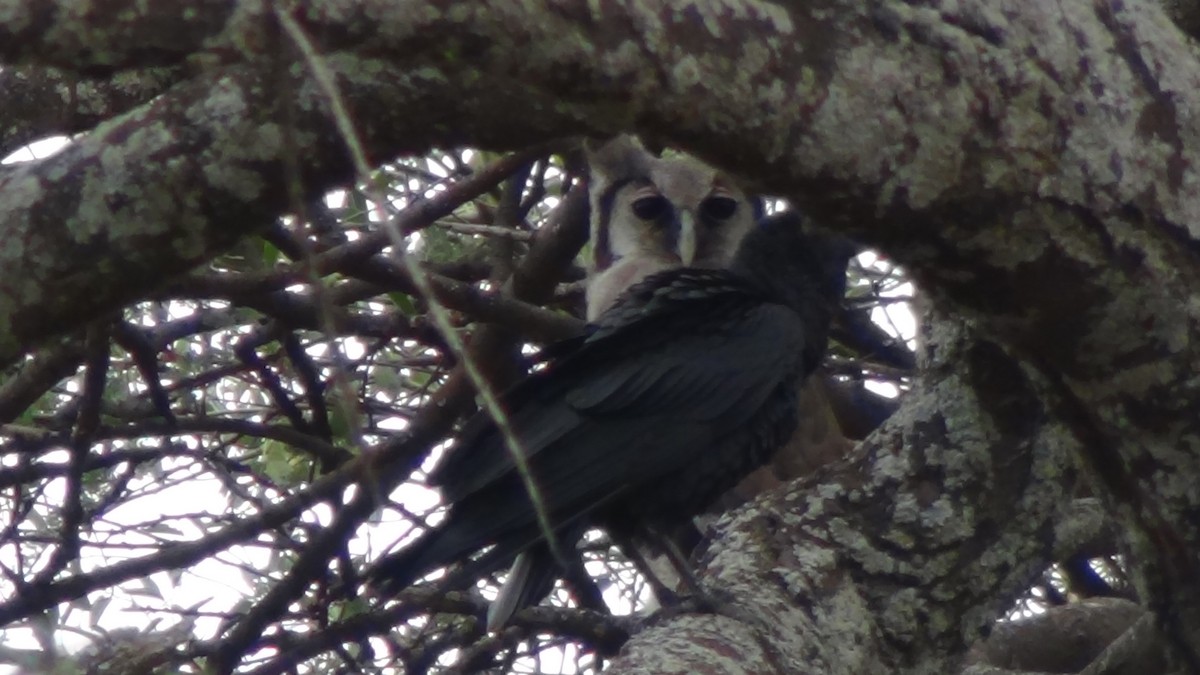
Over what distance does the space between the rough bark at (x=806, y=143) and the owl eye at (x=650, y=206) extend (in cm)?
287

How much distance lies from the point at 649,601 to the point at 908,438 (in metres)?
1.91

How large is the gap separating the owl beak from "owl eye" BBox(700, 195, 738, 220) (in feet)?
0.30

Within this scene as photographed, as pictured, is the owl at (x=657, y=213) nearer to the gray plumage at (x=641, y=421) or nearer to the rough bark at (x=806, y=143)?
the gray plumage at (x=641, y=421)

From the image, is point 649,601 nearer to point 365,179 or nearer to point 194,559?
point 194,559

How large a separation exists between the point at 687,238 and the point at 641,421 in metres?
1.70

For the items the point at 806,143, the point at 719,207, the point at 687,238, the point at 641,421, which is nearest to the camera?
the point at 806,143

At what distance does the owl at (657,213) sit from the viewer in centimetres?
516

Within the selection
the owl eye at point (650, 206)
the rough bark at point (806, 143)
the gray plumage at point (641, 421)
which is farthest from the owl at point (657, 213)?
the rough bark at point (806, 143)

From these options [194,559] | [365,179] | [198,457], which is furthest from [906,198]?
[198,457]

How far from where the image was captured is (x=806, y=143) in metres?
1.77

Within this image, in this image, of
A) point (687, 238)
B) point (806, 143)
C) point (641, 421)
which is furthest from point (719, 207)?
point (806, 143)

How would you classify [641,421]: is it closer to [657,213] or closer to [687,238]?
[687,238]

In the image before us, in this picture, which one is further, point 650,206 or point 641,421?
point 650,206

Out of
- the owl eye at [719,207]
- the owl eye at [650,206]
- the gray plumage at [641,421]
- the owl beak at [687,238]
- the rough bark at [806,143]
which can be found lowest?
the rough bark at [806,143]
